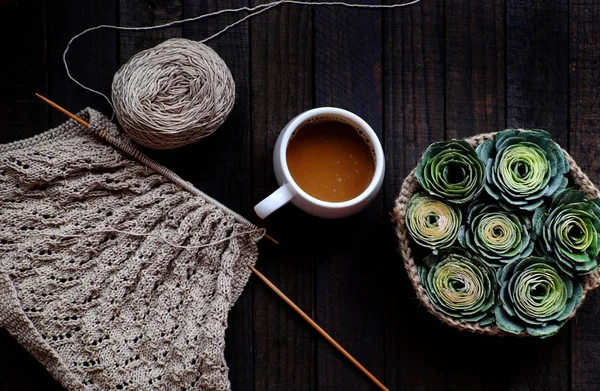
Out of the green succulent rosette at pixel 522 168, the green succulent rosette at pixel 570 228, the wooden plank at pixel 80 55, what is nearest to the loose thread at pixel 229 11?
the wooden plank at pixel 80 55

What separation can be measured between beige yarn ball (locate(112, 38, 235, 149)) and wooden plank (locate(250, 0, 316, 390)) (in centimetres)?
9

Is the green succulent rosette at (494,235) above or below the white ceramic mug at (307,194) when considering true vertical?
below

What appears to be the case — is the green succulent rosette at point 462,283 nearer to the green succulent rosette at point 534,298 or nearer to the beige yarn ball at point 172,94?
the green succulent rosette at point 534,298

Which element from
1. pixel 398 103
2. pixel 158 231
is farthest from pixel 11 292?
pixel 398 103

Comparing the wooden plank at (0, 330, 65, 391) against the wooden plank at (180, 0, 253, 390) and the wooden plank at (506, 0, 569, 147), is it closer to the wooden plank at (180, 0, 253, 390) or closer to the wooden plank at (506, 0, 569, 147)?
the wooden plank at (180, 0, 253, 390)

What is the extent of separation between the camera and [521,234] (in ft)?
3.26

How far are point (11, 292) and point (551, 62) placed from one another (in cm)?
88

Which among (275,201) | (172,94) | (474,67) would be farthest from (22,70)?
(474,67)

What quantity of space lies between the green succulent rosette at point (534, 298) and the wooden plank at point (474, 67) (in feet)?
0.78

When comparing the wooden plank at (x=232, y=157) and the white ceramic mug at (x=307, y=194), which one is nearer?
the white ceramic mug at (x=307, y=194)

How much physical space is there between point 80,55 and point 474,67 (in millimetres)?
604

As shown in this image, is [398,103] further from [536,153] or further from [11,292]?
[11,292]

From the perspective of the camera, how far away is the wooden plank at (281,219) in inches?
42.3

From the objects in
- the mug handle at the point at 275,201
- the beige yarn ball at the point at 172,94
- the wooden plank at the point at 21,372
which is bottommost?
the wooden plank at the point at 21,372
